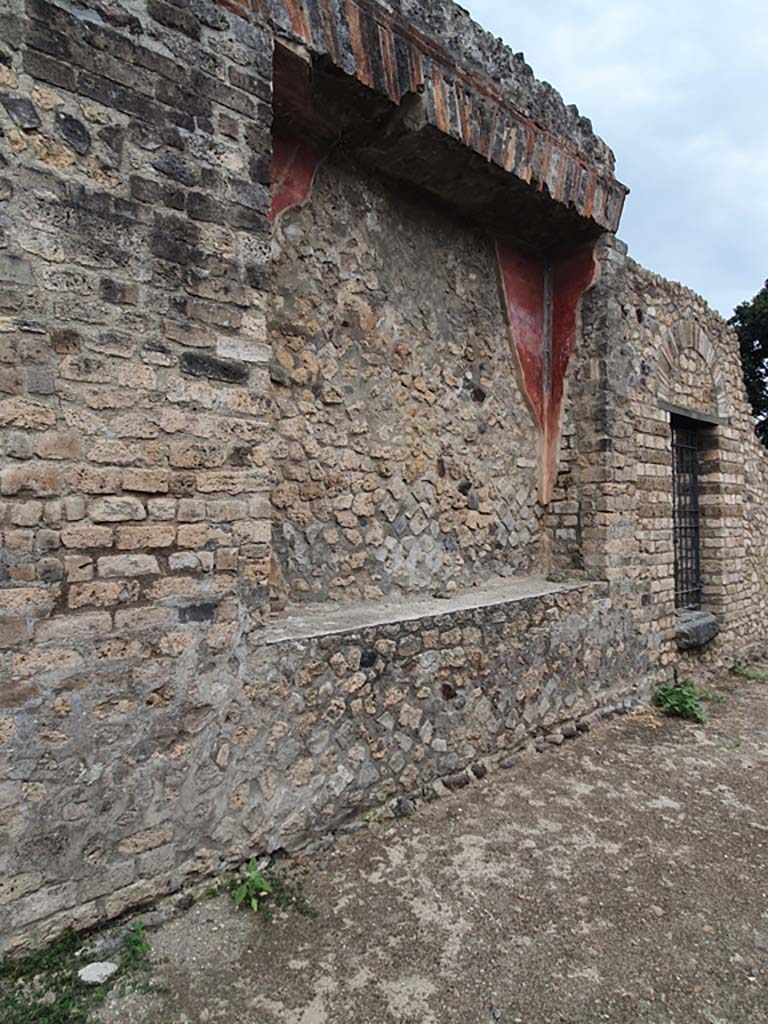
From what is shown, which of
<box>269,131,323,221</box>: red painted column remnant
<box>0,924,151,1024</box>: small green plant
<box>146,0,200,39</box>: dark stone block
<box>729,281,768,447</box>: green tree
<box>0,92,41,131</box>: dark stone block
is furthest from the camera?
<box>729,281,768,447</box>: green tree

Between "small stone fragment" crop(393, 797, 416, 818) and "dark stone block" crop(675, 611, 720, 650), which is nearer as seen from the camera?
A: "small stone fragment" crop(393, 797, 416, 818)

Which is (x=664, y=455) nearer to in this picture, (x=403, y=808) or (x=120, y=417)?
(x=403, y=808)

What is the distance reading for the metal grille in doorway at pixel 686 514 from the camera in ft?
19.6

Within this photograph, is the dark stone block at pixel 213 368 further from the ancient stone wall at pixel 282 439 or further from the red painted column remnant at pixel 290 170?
the red painted column remnant at pixel 290 170

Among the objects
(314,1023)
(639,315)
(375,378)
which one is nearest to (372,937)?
(314,1023)

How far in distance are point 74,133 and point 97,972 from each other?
8.99ft

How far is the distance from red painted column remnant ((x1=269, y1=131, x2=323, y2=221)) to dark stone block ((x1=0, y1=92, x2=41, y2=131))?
1.34 m

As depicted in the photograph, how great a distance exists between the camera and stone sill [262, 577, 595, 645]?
283cm

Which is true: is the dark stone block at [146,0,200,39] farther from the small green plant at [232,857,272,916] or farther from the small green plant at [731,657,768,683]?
the small green plant at [731,657,768,683]

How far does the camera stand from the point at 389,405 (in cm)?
378

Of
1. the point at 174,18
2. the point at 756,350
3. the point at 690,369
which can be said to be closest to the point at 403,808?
the point at 174,18

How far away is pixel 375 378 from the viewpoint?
371cm

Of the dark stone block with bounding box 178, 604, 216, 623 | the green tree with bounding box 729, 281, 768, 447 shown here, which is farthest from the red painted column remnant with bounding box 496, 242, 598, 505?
the green tree with bounding box 729, 281, 768, 447

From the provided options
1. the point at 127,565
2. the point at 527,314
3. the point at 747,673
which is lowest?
the point at 747,673
